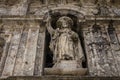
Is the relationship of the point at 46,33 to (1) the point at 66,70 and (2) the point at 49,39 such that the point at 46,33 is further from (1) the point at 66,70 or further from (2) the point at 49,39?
(1) the point at 66,70

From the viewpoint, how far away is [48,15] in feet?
36.0

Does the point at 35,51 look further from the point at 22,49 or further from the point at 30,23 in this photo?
the point at 30,23

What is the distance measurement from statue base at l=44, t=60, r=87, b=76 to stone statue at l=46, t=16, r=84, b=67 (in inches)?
10.9

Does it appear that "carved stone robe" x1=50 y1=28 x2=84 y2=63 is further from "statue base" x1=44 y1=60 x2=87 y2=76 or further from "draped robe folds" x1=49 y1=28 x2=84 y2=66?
"statue base" x1=44 y1=60 x2=87 y2=76

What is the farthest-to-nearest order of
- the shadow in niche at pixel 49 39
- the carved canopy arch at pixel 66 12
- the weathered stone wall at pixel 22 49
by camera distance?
the carved canopy arch at pixel 66 12 < the shadow in niche at pixel 49 39 < the weathered stone wall at pixel 22 49

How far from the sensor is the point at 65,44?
8750 millimetres

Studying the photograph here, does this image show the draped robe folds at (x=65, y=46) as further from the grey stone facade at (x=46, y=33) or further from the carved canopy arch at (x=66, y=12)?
the carved canopy arch at (x=66, y=12)

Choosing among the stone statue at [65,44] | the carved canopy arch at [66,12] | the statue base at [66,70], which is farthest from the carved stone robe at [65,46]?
the carved canopy arch at [66,12]

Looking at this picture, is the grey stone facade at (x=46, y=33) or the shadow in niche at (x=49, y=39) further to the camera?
the shadow in niche at (x=49, y=39)

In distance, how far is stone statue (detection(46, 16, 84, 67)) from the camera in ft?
27.2

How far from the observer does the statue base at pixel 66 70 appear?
7.42m

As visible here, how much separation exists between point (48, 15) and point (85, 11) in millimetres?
1464

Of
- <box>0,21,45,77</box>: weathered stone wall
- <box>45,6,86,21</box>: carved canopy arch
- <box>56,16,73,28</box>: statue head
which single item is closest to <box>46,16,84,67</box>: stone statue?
<box>56,16,73,28</box>: statue head

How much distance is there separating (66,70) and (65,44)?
1.46 metres
